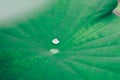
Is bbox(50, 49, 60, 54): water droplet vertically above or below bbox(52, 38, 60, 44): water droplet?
below

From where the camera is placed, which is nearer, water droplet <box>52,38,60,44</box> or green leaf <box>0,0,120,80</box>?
green leaf <box>0,0,120,80</box>

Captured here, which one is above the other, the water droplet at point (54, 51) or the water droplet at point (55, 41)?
the water droplet at point (55, 41)

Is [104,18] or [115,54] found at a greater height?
[104,18]

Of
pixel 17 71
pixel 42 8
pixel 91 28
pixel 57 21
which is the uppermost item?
pixel 42 8

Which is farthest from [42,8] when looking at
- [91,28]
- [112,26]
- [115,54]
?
[115,54]

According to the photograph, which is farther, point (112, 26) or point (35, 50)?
point (112, 26)

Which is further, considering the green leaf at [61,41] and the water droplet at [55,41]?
the water droplet at [55,41]

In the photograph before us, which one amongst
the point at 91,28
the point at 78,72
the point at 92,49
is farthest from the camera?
the point at 91,28

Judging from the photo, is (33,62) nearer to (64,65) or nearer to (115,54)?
(64,65)
